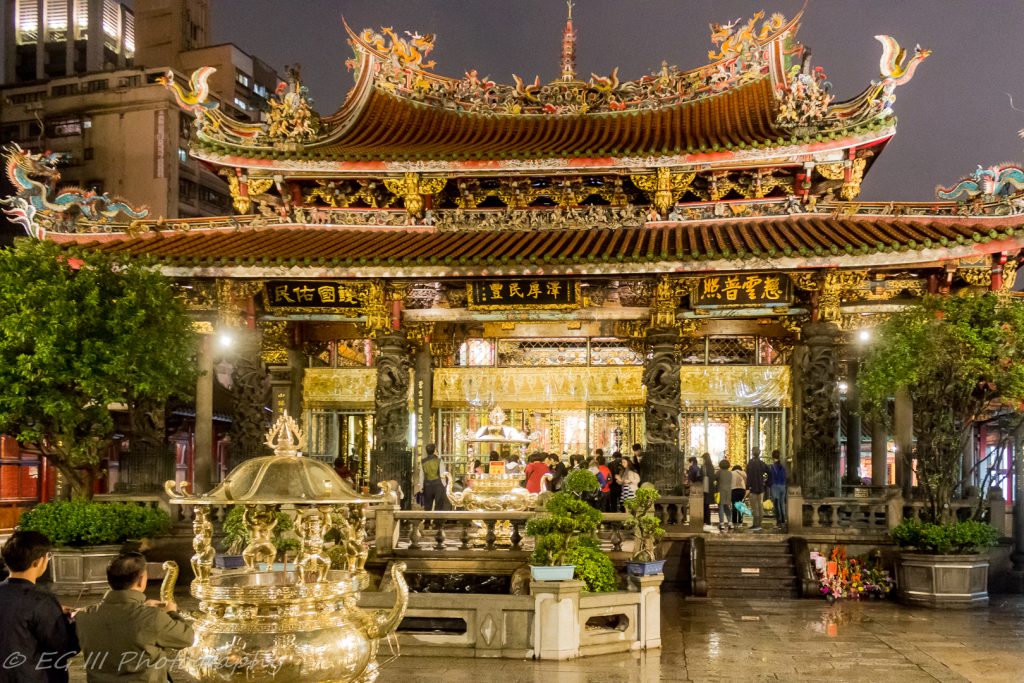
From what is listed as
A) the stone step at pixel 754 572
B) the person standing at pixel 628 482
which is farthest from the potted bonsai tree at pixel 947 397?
the person standing at pixel 628 482

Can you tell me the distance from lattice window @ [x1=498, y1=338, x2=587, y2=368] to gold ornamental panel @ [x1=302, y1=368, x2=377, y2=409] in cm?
313

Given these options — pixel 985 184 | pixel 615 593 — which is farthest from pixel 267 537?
pixel 985 184

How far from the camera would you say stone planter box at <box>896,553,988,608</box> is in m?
15.2

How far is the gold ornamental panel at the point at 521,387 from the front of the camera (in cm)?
2282

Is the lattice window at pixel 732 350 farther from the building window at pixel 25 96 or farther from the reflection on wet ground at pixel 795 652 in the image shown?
the building window at pixel 25 96

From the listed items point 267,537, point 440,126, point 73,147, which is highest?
point 73,147

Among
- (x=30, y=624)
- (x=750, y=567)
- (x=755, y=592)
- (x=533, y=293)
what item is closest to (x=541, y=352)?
(x=533, y=293)

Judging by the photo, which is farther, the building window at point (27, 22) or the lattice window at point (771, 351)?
the building window at point (27, 22)

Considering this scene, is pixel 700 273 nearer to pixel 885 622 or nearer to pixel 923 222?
pixel 923 222

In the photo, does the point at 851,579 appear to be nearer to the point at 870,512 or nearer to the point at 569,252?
the point at 870,512

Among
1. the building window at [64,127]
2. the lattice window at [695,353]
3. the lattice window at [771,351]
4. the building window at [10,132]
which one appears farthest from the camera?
the building window at [10,132]

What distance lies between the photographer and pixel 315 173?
67.3 ft

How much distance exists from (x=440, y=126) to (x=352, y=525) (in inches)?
659

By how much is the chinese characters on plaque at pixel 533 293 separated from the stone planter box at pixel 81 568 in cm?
835
